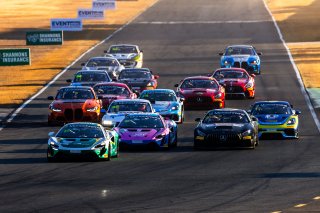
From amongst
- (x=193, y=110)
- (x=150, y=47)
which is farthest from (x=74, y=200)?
(x=150, y=47)

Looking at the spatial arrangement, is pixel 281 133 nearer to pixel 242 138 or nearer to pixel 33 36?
pixel 242 138

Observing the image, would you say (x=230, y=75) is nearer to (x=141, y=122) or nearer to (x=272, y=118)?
(x=272, y=118)

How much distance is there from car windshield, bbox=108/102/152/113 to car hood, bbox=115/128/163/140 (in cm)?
621

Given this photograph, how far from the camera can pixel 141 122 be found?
3922 cm

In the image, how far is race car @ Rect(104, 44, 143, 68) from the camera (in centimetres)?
7025

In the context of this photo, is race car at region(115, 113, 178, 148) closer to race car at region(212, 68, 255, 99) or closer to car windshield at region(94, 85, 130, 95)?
car windshield at region(94, 85, 130, 95)

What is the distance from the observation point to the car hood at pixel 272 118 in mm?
42719

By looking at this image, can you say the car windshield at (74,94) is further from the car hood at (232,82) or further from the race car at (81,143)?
the race car at (81,143)

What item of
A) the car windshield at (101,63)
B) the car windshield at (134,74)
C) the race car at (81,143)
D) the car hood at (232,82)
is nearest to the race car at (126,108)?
the race car at (81,143)

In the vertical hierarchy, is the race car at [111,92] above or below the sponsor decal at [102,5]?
below

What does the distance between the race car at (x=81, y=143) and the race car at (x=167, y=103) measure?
11932mm

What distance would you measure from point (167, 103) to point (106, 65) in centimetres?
1676

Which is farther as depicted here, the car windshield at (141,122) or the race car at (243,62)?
the race car at (243,62)

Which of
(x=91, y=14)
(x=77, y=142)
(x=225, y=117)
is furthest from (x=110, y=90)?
(x=91, y=14)
